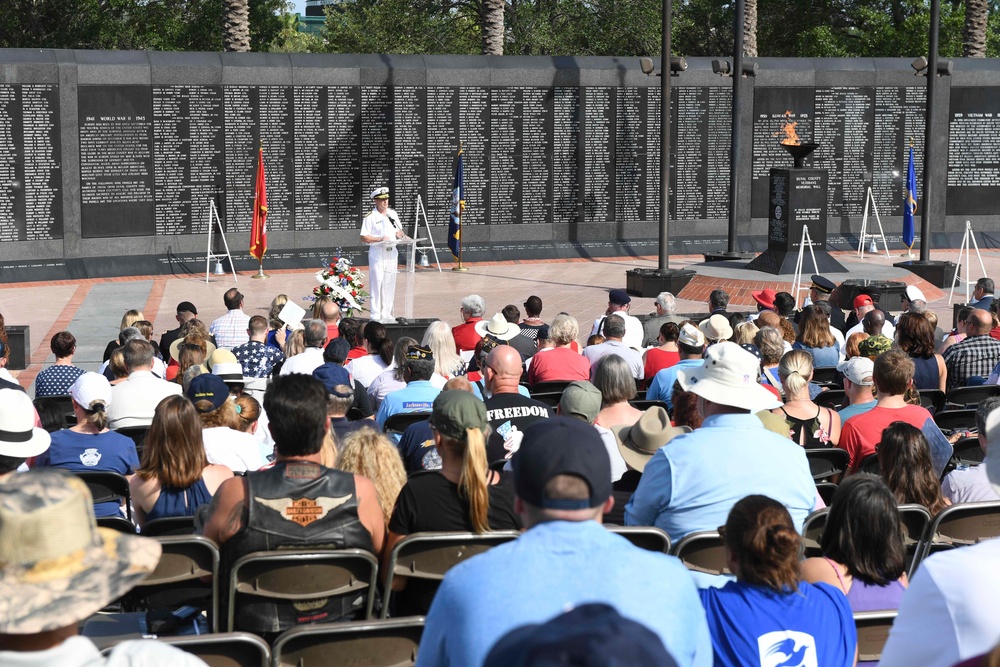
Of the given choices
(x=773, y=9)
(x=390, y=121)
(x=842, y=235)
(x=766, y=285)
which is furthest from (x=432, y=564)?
(x=773, y=9)

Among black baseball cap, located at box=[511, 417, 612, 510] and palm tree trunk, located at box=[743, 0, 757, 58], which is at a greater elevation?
palm tree trunk, located at box=[743, 0, 757, 58]

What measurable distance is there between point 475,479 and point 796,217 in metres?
15.9

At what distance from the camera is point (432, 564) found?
462 centimetres

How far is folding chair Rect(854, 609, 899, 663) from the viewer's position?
13.1 feet

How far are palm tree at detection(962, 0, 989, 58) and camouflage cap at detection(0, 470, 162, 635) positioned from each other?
28518 millimetres

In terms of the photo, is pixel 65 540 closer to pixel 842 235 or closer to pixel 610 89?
pixel 610 89

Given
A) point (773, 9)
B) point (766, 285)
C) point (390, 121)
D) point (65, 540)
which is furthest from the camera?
point (773, 9)

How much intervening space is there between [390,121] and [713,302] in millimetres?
11227

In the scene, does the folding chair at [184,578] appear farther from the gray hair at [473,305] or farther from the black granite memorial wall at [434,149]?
the black granite memorial wall at [434,149]

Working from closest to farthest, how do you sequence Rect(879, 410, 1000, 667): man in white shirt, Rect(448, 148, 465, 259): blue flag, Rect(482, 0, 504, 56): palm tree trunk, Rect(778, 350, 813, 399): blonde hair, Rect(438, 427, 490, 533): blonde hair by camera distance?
Rect(879, 410, 1000, 667): man in white shirt < Rect(438, 427, 490, 533): blonde hair < Rect(778, 350, 813, 399): blonde hair < Rect(448, 148, 465, 259): blue flag < Rect(482, 0, 504, 56): palm tree trunk

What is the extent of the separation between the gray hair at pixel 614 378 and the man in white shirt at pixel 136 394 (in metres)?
2.55

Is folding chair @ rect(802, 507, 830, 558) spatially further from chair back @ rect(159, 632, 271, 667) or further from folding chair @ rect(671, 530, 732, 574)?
chair back @ rect(159, 632, 271, 667)

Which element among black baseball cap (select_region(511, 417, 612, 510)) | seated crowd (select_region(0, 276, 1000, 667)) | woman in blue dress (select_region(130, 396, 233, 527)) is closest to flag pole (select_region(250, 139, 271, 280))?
seated crowd (select_region(0, 276, 1000, 667))

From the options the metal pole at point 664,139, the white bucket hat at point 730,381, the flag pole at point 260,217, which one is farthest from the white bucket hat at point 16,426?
the flag pole at point 260,217
